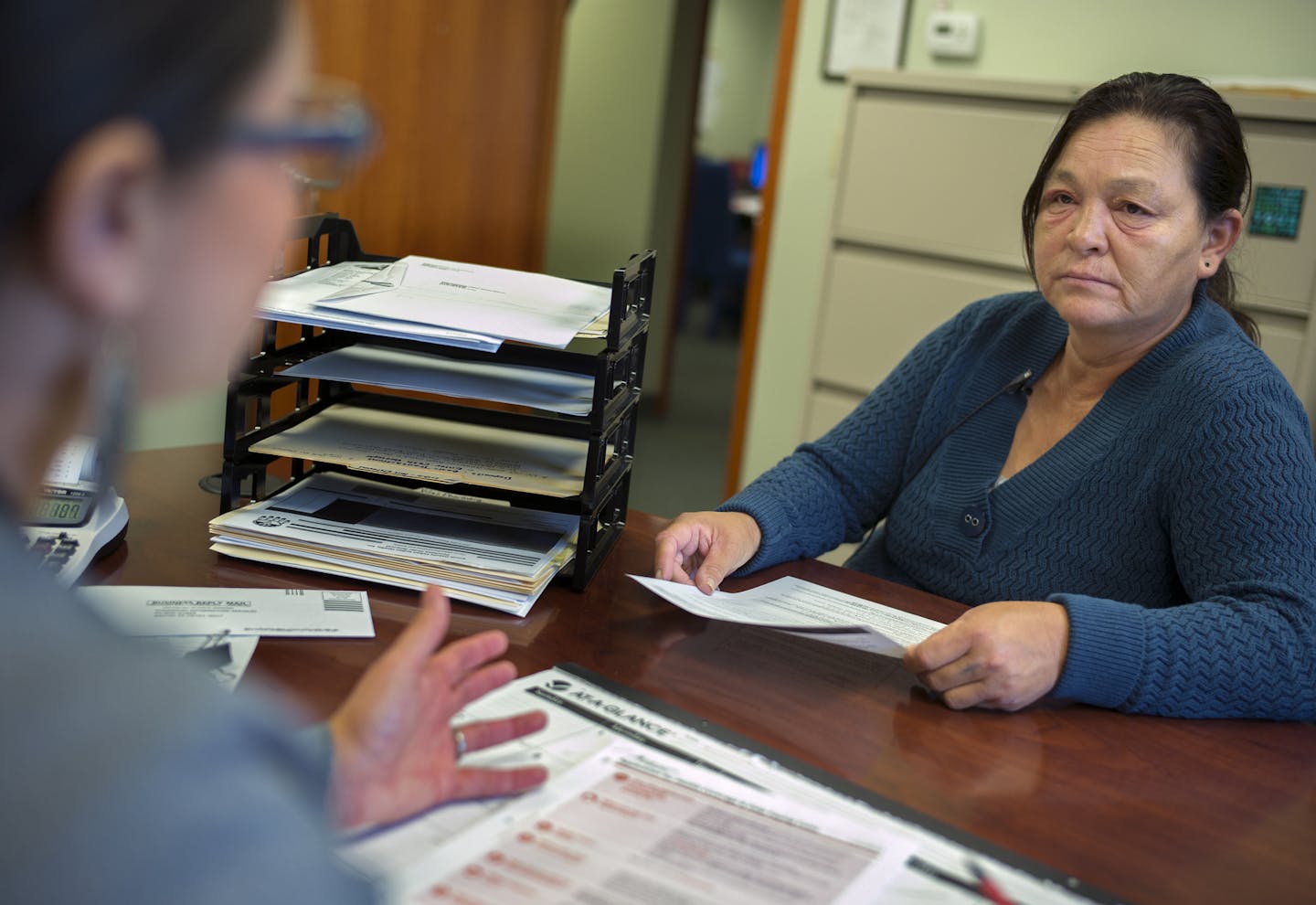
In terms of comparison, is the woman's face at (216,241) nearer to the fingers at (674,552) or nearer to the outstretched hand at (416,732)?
the outstretched hand at (416,732)

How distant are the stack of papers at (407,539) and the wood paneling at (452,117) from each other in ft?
6.50

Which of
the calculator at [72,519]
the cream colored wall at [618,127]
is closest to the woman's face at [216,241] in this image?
the calculator at [72,519]

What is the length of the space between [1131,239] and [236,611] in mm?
1060

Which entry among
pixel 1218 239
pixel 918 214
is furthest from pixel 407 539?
pixel 918 214

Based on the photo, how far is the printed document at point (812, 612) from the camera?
42.1 inches

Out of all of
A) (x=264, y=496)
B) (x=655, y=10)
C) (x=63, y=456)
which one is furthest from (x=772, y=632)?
(x=655, y=10)

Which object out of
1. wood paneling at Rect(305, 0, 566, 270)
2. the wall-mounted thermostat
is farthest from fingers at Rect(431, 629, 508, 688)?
the wall-mounted thermostat

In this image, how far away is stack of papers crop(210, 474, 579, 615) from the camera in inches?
45.0

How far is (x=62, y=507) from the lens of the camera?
45.0 inches

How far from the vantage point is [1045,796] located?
2.97 ft

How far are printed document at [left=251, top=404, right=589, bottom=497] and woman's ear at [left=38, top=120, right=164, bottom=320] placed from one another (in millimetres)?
776

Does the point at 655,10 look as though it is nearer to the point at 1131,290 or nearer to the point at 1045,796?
the point at 1131,290

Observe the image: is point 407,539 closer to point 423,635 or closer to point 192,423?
point 423,635

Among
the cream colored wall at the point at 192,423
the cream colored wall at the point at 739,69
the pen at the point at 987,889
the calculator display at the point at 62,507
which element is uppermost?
the cream colored wall at the point at 739,69
